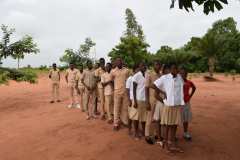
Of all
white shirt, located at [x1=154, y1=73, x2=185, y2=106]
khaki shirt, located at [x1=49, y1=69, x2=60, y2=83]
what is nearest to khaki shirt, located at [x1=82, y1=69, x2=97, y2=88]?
white shirt, located at [x1=154, y1=73, x2=185, y2=106]

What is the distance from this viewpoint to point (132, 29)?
5100 centimetres

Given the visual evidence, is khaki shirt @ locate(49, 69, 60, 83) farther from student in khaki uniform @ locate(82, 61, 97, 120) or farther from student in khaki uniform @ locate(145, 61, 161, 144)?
student in khaki uniform @ locate(145, 61, 161, 144)

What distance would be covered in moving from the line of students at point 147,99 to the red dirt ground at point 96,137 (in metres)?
0.33

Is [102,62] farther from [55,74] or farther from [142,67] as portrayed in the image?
[55,74]

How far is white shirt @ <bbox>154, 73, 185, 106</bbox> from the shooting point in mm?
9812

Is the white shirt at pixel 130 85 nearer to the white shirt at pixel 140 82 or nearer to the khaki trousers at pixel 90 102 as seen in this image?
the white shirt at pixel 140 82

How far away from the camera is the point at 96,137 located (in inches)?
463

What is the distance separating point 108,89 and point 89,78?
130 cm

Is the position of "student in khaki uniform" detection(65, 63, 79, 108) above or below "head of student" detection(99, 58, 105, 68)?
below

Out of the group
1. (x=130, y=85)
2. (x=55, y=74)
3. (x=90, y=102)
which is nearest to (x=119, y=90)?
(x=130, y=85)

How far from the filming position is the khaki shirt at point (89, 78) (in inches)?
547

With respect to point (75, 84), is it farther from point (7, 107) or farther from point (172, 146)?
point (172, 146)

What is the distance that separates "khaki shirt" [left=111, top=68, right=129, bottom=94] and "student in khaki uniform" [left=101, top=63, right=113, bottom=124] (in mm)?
421

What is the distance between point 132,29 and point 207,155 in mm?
41187
